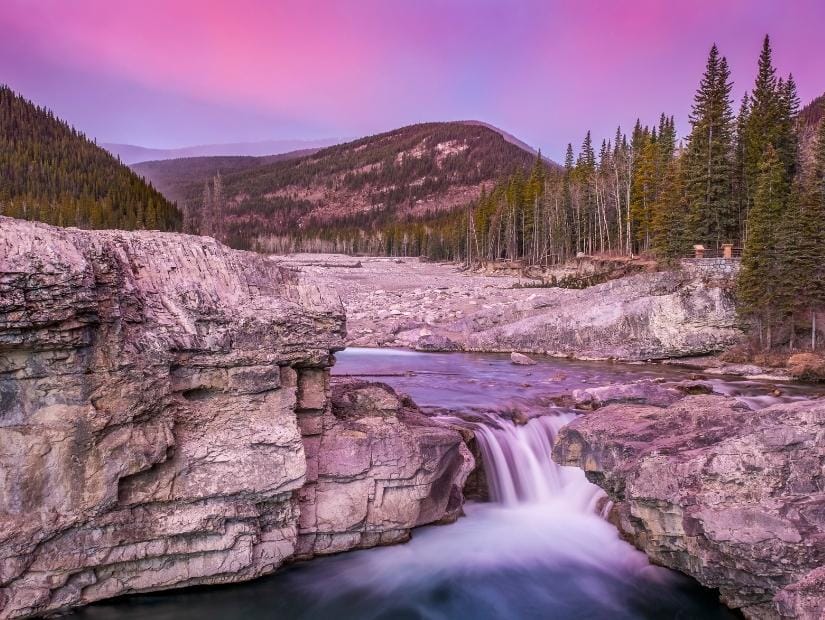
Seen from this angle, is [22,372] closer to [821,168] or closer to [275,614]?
[275,614]

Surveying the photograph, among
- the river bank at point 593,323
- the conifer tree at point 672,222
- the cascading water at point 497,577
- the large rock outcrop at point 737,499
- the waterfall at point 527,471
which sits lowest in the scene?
the cascading water at point 497,577

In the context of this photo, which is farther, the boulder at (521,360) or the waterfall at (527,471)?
the boulder at (521,360)

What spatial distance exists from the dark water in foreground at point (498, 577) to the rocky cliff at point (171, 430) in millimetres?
396

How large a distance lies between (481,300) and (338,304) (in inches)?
1344

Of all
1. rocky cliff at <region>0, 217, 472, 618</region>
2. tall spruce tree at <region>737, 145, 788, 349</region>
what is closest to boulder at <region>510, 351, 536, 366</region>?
tall spruce tree at <region>737, 145, 788, 349</region>

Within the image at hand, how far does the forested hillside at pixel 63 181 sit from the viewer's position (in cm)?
10075

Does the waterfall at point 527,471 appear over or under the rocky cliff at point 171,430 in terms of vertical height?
under

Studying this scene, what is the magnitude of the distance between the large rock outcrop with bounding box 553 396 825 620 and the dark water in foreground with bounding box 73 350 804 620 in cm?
77

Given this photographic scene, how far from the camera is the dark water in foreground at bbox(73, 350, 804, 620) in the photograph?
369 inches

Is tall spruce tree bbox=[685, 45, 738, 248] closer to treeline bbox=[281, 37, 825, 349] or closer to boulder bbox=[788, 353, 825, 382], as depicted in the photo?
treeline bbox=[281, 37, 825, 349]

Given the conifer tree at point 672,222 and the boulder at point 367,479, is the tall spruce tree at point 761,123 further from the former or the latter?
the boulder at point 367,479

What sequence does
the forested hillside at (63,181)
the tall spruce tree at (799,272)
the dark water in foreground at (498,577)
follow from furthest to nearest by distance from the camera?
the forested hillside at (63,181), the tall spruce tree at (799,272), the dark water in foreground at (498,577)

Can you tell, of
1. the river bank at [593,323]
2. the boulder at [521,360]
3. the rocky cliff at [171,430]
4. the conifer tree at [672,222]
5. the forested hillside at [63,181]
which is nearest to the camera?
the rocky cliff at [171,430]

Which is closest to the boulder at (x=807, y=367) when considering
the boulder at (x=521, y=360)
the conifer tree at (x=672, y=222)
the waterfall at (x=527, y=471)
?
the boulder at (x=521, y=360)
